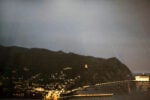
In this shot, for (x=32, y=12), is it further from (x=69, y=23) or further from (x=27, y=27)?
(x=69, y=23)

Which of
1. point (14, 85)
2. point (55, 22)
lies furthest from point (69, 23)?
point (14, 85)

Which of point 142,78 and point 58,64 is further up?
point 58,64

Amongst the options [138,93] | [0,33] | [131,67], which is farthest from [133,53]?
[0,33]

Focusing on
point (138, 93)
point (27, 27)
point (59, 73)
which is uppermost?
point (27, 27)

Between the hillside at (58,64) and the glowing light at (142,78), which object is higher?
the hillside at (58,64)

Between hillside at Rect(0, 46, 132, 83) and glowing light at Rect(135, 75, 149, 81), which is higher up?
hillside at Rect(0, 46, 132, 83)

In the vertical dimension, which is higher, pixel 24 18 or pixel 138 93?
pixel 24 18
